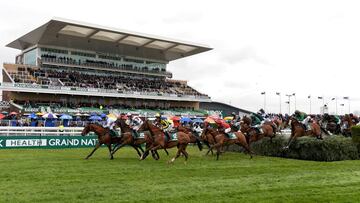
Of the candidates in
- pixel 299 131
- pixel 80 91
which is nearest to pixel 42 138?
pixel 299 131

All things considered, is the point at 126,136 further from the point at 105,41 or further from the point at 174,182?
the point at 105,41

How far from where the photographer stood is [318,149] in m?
14.8

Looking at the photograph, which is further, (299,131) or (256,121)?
(256,121)

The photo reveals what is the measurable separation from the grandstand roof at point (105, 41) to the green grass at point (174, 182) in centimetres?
3658

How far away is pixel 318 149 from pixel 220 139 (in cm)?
352

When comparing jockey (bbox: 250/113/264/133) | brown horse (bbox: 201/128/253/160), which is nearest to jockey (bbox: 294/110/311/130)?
jockey (bbox: 250/113/264/133)

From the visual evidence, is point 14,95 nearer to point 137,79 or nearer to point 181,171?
point 137,79

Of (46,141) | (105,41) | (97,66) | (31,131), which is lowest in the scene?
(46,141)

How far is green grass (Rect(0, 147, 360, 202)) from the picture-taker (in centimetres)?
737

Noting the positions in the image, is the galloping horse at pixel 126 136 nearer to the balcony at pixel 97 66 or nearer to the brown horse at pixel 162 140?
the brown horse at pixel 162 140

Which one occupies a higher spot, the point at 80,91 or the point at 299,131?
the point at 80,91

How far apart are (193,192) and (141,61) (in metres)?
50.5

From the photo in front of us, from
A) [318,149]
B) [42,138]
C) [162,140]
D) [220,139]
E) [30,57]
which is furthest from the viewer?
[30,57]

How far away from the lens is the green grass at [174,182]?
24.2ft
